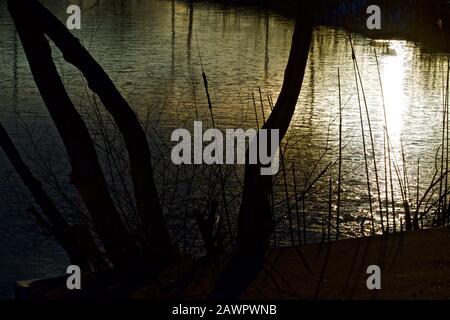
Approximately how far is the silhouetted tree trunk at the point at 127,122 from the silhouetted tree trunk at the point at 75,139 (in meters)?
0.05

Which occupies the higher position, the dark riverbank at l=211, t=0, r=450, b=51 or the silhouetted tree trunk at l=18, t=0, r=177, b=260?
the silhouetted tree trunk at l=18, t=0, r=177, b=260

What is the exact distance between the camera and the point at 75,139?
4000 millimetres

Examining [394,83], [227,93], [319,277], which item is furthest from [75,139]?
[394,83]

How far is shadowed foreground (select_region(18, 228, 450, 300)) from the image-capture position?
11.1 feet

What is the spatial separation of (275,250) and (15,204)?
2347 mm

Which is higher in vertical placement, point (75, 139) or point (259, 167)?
point (75, 139)

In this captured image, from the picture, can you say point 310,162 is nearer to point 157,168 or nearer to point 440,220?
point 157,168

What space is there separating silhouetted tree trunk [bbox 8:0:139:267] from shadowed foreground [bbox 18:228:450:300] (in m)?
0.22

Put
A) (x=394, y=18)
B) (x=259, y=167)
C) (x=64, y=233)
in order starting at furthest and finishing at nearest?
(x=394, y=18) < (x=64, y=233) < (x=259, y=167)

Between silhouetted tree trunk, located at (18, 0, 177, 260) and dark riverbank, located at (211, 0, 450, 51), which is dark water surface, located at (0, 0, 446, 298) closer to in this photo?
silhouetted tree trunk, located at (18, 0, 177, 260)

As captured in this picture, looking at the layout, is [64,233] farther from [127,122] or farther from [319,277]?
[319,277]

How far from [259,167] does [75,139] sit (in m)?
0.74

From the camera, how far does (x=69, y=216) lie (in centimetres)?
542

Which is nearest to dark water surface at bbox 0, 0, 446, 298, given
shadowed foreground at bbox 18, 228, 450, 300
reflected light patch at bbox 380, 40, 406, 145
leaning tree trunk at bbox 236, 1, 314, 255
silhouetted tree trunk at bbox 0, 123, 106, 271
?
reflected light patch at bbox 380, 40, 406, 145
